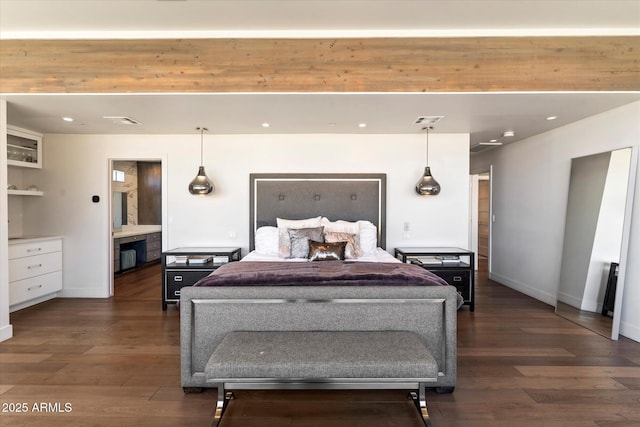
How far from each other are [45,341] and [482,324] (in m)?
4.56

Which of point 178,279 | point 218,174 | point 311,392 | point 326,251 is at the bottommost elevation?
point 311,392

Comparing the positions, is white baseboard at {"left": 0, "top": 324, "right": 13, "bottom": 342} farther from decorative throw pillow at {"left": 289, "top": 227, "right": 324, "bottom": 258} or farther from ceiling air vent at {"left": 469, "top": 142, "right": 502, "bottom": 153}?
ceiling air vent at {"left": 469, "top": 142, "right": 502, "bottom": 153}

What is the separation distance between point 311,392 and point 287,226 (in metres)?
2.40

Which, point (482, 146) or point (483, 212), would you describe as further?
point (483, 212)

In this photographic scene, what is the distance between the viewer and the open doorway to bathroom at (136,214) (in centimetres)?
635

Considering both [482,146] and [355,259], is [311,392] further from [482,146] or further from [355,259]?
[482,146]

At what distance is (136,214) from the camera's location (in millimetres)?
7766

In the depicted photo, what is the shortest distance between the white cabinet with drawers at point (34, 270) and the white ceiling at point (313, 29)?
1586 mm

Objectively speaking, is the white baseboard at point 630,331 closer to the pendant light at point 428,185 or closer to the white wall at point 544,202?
the white wall at point 544,202

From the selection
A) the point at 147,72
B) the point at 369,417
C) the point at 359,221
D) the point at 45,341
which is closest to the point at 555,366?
the point at 369,417

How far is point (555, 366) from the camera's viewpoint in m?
2.69

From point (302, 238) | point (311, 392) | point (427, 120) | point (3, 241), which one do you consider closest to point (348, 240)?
point (302, 238)

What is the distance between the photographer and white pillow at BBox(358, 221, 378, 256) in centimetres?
435

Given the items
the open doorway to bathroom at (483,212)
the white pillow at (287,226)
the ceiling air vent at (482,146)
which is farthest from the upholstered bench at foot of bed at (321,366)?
the open doorway to bathroom at (483,212)
